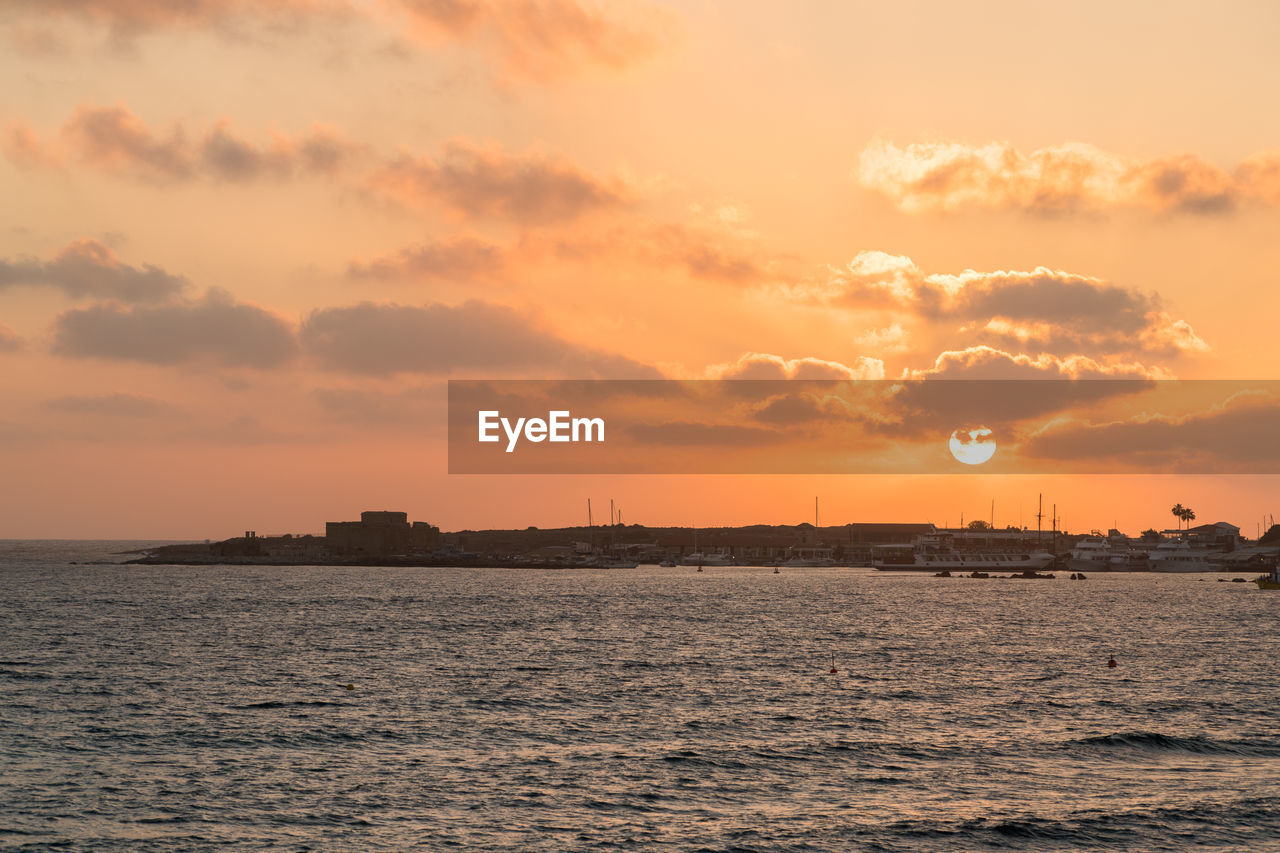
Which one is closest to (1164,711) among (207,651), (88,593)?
(207,651)

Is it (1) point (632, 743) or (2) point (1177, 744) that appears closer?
(1) point (632, 743)

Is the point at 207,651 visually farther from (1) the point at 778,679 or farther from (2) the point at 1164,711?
(2) the point at 1164,711

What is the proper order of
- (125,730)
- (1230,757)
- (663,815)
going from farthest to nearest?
(125,730) → (1230,757) → (663,815)

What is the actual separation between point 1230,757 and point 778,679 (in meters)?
33.3

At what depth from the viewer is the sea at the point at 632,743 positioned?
41125 millimetres

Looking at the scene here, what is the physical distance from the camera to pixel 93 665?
8631cm

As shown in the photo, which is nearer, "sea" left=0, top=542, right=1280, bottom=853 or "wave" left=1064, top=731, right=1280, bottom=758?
"sea" left=0, top=542, right=1280, bottom=853

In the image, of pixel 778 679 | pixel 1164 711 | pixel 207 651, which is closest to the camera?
pixel 1164 711

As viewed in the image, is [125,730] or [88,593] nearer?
[125,730]

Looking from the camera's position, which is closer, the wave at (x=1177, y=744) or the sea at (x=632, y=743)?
the sea at (x=632, y=743)

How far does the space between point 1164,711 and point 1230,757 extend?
46.1ft

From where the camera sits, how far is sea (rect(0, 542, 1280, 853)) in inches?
1619

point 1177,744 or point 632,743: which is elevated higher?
point 632,743

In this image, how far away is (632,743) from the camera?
56375 millimetres
